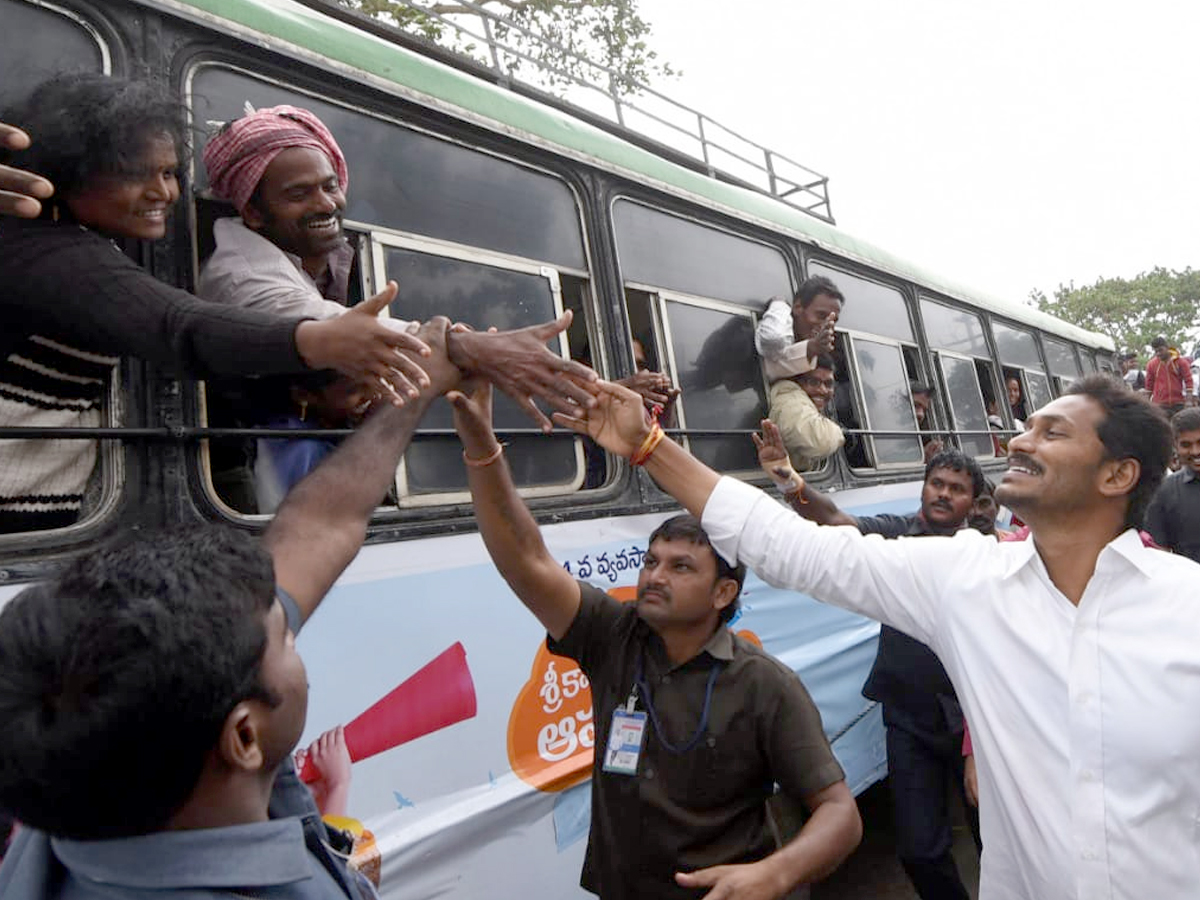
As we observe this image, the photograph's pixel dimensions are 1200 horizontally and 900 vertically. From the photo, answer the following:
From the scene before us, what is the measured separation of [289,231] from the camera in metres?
1.87

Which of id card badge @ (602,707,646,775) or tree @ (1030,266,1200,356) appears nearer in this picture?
id card badge @ (602,707,646,775)

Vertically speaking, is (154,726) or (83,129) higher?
(83,129)

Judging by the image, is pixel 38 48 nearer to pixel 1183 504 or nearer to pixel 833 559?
pixel 833 559

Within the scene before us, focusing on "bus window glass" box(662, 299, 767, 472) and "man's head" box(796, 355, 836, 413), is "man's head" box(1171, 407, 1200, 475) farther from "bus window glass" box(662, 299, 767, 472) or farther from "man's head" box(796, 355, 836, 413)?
"bus window glass" box(662, 299, 767, 472)

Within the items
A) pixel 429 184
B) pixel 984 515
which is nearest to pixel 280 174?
pixel 429 184

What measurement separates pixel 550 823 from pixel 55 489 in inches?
59.7

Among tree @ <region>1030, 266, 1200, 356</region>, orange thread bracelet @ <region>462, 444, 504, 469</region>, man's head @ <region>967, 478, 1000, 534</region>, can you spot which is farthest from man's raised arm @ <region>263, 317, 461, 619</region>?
tree @ <region>1030, 266, 1200, 356</region>

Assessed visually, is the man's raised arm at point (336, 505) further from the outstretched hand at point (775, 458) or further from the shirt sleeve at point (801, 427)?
the shirt sleeve at point (801, 427)

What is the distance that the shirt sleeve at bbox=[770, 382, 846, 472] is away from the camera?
11.2ft

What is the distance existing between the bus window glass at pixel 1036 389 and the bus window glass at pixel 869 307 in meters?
2.19

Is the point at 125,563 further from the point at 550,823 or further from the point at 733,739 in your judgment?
the point at 550,823

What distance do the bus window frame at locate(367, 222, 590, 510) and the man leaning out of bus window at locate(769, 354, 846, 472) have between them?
1.11 metres

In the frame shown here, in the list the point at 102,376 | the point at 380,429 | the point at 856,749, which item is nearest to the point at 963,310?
the point at 856,749

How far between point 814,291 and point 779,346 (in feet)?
1.24
